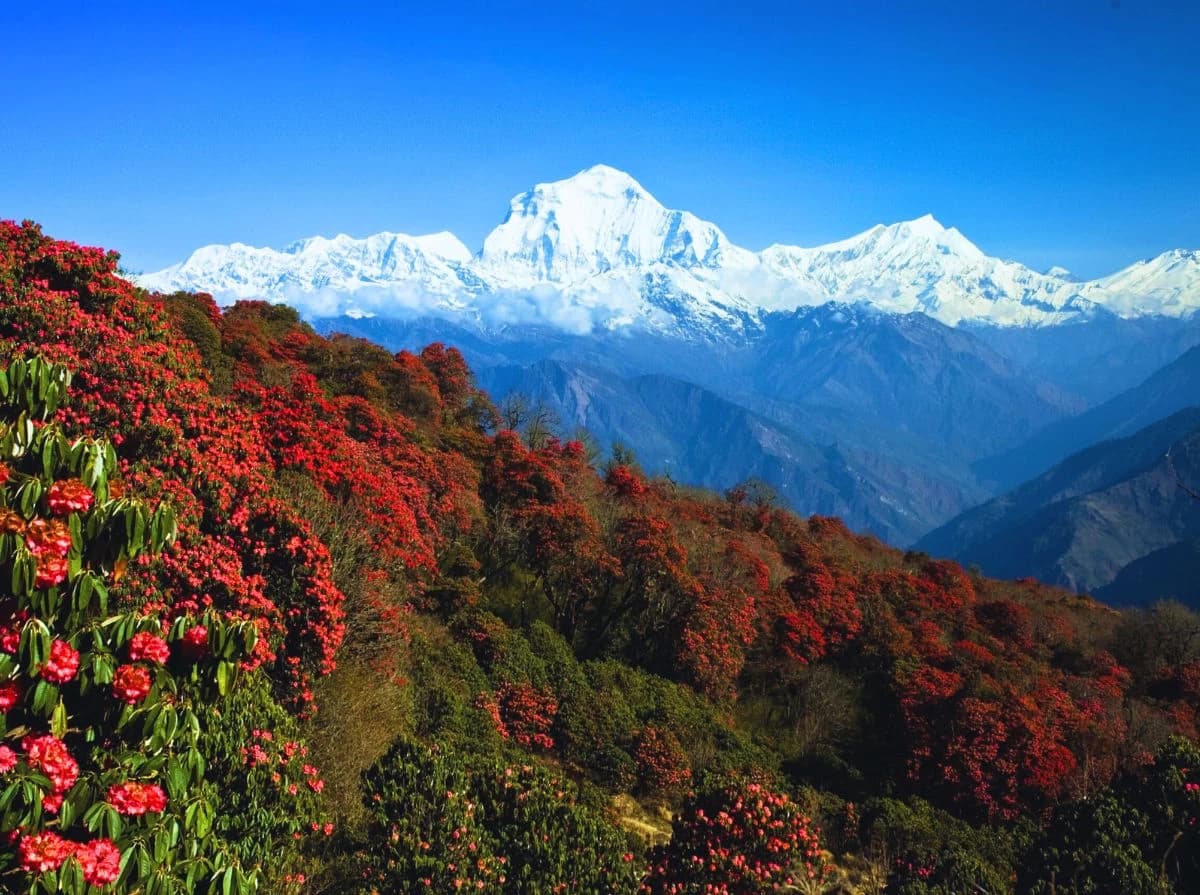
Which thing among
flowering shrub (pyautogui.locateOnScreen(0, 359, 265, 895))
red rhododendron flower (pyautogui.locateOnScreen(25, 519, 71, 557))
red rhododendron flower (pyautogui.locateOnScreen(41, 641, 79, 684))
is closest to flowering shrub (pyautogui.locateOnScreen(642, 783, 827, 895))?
flowering shrub (pyautogui.locateOnScreen(0, 359, 265, 895))

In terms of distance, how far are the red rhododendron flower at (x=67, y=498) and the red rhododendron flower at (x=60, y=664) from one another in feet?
3.33

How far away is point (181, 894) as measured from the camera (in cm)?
598

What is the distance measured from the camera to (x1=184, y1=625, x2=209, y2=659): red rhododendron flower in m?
6.40

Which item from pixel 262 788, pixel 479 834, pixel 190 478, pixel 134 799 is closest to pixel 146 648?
pixel 134 799

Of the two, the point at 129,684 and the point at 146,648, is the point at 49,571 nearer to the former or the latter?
the point at 146,648

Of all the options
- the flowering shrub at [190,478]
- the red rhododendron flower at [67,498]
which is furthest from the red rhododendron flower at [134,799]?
the flowering shrub at [190,478]

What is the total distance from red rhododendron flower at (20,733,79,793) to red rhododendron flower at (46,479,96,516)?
1731 millimetres

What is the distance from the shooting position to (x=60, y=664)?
221 inches

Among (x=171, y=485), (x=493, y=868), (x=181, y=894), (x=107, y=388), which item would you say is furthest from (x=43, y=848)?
(x=107, y=388)

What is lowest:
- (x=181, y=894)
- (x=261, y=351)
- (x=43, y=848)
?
(x=181, y=894)

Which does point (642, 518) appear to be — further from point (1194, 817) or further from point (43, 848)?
point (43, 848)

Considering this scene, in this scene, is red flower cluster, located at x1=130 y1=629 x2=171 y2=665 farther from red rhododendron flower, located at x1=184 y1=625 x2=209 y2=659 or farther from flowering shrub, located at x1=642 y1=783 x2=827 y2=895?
flowering shrub, located at x1=642 y1=783 x2=827 y2=895

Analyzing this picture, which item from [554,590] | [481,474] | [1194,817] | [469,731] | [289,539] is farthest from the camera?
[481,474]

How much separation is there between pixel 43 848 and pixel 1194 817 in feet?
64.1
